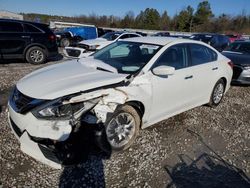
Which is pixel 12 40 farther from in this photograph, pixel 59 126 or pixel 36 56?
pixel 59 126

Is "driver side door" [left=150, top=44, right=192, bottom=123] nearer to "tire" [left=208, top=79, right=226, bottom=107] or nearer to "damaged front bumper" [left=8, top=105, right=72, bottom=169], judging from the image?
"tire" [left=208, top=79, right=226, bottom=107]

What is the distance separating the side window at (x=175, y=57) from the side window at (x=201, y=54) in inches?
9.6

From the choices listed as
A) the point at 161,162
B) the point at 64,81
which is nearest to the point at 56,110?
the point at 64,81

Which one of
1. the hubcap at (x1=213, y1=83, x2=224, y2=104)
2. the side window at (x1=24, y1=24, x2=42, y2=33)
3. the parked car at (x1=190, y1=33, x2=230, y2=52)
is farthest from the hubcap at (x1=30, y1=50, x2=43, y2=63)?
the parked car at (x1=190, y1=33, x2=230, y2=52)

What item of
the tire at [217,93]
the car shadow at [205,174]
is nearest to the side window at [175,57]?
the tire at [217,93]

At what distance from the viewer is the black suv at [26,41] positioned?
9.52 meters

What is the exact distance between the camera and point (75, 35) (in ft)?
67.5

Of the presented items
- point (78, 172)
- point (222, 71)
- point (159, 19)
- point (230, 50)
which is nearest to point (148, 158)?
point (78, 172)

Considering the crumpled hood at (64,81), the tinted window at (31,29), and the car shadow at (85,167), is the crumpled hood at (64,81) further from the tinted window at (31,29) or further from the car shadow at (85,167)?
the tinted window at (31,29)

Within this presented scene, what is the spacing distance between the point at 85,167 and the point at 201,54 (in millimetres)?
3249

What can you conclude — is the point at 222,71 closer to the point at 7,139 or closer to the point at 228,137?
the point at 228,137

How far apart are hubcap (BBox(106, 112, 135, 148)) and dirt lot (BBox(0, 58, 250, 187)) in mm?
188

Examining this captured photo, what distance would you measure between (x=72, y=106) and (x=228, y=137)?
9.60 feet

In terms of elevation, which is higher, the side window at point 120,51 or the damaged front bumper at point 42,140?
the side window at point 120,51
